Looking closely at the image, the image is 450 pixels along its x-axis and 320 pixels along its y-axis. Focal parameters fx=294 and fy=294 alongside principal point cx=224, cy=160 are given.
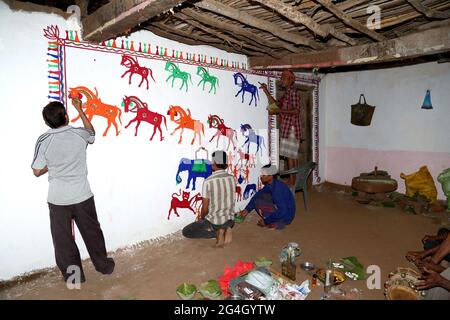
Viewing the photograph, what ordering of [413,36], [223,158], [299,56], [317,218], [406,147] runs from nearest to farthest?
[413,36] → [223,158] → [299,56] → [317,218] → [406,147]

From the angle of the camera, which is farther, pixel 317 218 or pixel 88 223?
pixel 317 218

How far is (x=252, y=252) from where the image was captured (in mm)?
3611

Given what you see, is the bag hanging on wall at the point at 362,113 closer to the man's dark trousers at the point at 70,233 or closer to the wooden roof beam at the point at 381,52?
the wooden roof beam at the point at 381,52

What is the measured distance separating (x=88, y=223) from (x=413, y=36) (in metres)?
3.94

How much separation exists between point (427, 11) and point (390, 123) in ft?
12.0

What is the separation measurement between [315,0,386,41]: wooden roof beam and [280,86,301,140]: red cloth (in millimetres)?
2094

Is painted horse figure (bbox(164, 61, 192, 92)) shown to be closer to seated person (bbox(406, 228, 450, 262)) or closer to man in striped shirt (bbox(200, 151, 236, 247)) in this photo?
man in striped shirt (bbox(200, 151, 236, 247))

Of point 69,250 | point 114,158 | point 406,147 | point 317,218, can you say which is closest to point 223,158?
point 114,158

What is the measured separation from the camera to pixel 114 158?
342 centimetres

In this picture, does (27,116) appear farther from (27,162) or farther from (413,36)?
(413,36)

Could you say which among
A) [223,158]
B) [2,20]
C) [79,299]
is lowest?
[79,299]

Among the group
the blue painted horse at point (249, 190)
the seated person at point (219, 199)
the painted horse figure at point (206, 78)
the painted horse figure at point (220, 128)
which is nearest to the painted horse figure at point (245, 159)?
the painted horse figure at point (220, 128)

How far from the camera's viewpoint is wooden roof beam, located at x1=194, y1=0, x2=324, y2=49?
9.10ft

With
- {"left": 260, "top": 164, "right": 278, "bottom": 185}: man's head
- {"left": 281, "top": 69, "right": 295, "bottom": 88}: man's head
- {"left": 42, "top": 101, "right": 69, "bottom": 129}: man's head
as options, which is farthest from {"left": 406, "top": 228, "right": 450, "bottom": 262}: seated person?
{"left": 42, "top": 101, "right": 69, "bottom": 129}: man's head
